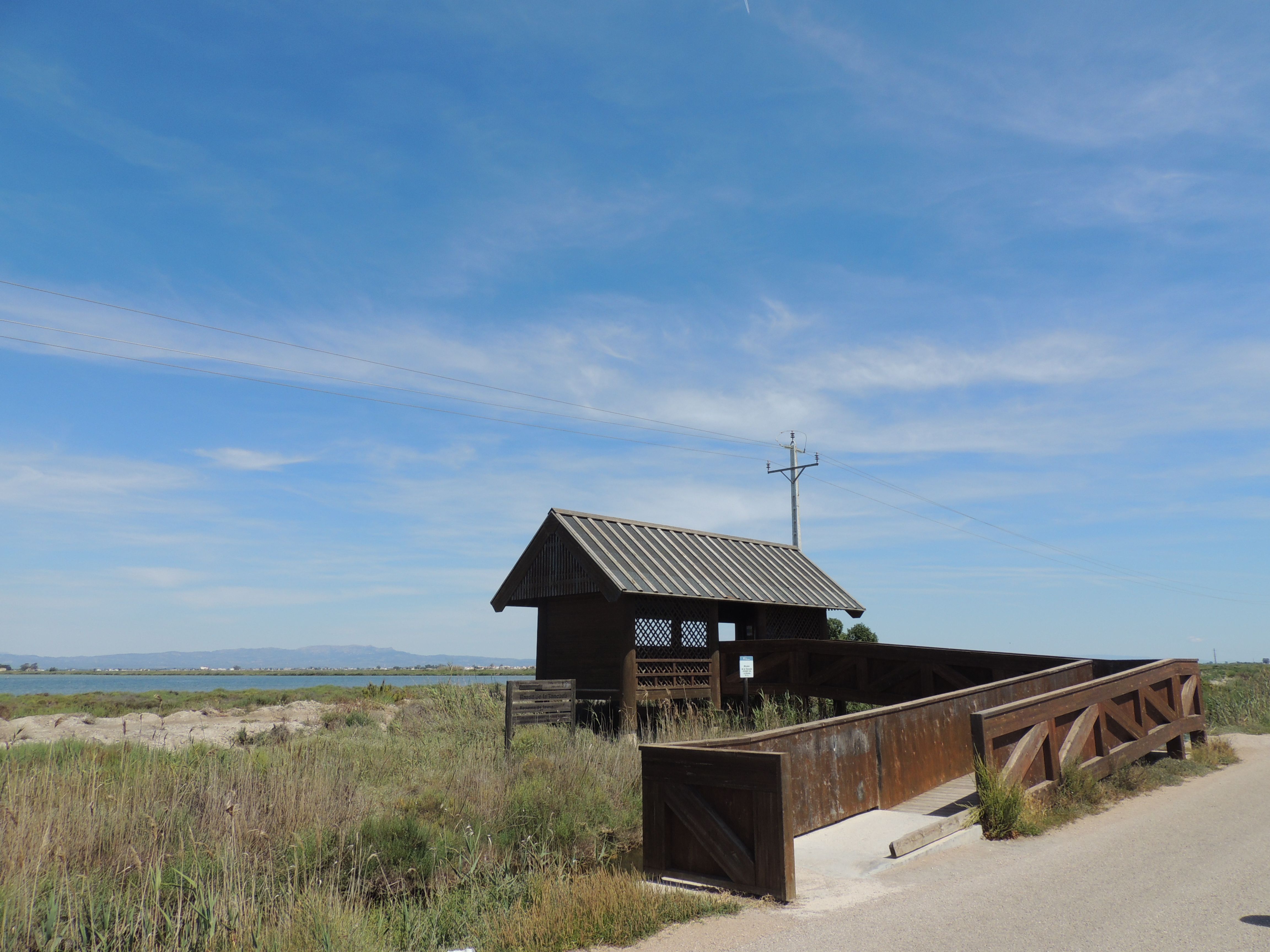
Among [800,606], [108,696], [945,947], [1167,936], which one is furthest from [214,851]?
[108,696]

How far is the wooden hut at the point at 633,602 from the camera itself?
17766mm

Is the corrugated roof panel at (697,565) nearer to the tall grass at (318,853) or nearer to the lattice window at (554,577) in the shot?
the lattice window at (554,577)

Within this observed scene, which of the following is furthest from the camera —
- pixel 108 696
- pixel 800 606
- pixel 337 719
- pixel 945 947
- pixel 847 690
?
pixel 108 696

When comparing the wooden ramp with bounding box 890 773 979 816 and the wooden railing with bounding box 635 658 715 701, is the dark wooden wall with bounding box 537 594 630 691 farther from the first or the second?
the wooden ramp with bounding box 890 773 979 816

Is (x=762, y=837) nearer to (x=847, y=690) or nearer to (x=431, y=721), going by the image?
(x=847, y=690)

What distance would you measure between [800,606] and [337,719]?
13292 millimetres

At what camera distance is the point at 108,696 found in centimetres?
4700

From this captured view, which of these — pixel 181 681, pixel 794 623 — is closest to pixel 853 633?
pixel 794 623

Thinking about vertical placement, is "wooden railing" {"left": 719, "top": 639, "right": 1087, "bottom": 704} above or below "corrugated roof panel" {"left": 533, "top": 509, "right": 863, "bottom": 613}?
below

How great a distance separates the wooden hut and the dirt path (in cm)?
1027

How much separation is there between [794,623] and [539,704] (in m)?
9.09

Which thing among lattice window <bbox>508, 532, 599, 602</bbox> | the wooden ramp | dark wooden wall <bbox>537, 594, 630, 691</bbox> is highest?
lattice window <bbox>508, 532, 599, 602</bbox>

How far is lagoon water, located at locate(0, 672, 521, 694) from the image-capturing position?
67688 millimetres

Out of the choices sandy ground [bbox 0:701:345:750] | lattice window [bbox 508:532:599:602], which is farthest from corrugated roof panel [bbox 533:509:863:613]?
sandy ground [bbox 0:701:345:750]
